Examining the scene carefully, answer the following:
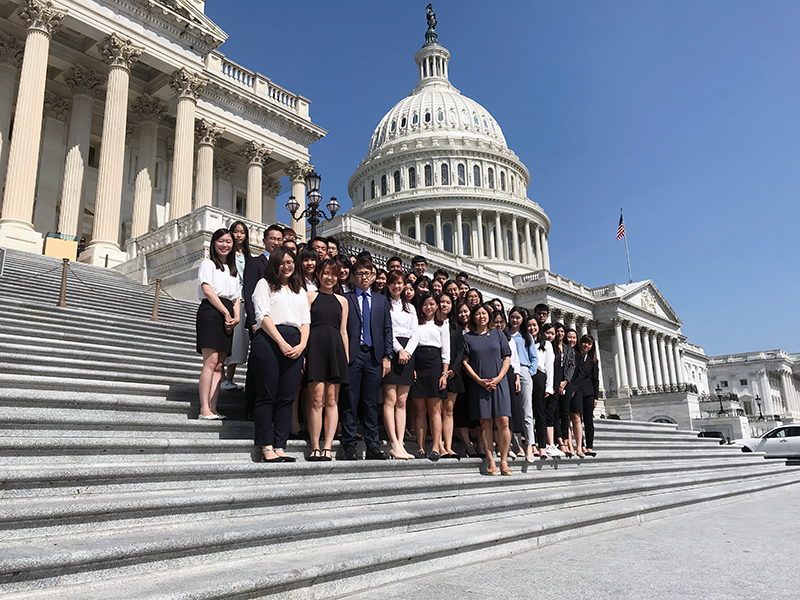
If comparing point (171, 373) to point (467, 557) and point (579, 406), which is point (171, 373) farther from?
point (579, 406)

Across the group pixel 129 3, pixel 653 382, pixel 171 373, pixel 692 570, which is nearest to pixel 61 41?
pixel 129 3

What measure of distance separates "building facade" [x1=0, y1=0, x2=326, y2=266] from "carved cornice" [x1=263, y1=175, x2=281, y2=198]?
0.65m

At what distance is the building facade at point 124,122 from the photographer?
19641 millimetres

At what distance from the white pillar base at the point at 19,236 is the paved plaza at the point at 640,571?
1841cm

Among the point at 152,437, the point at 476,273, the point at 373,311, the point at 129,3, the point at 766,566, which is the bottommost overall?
the point at 766,566

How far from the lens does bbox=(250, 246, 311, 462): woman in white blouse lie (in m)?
5.31

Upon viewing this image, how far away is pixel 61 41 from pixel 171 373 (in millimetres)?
20763

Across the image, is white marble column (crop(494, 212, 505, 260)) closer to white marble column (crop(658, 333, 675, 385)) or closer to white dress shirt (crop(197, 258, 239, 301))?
white marble column (crop(658, 333, 675, 385))

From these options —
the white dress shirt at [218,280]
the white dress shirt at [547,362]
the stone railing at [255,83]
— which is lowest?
the white dress shirt at [547,362]

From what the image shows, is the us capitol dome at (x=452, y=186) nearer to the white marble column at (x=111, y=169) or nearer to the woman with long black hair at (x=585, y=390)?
the white marble column at (x=111, y=169)

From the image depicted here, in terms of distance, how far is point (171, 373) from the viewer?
776 cm

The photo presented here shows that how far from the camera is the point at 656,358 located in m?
64.0

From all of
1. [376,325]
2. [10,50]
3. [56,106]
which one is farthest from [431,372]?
[56,106]

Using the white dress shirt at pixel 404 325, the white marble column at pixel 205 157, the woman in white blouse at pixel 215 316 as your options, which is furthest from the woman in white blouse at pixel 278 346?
the white marble column at pixel 205 157
